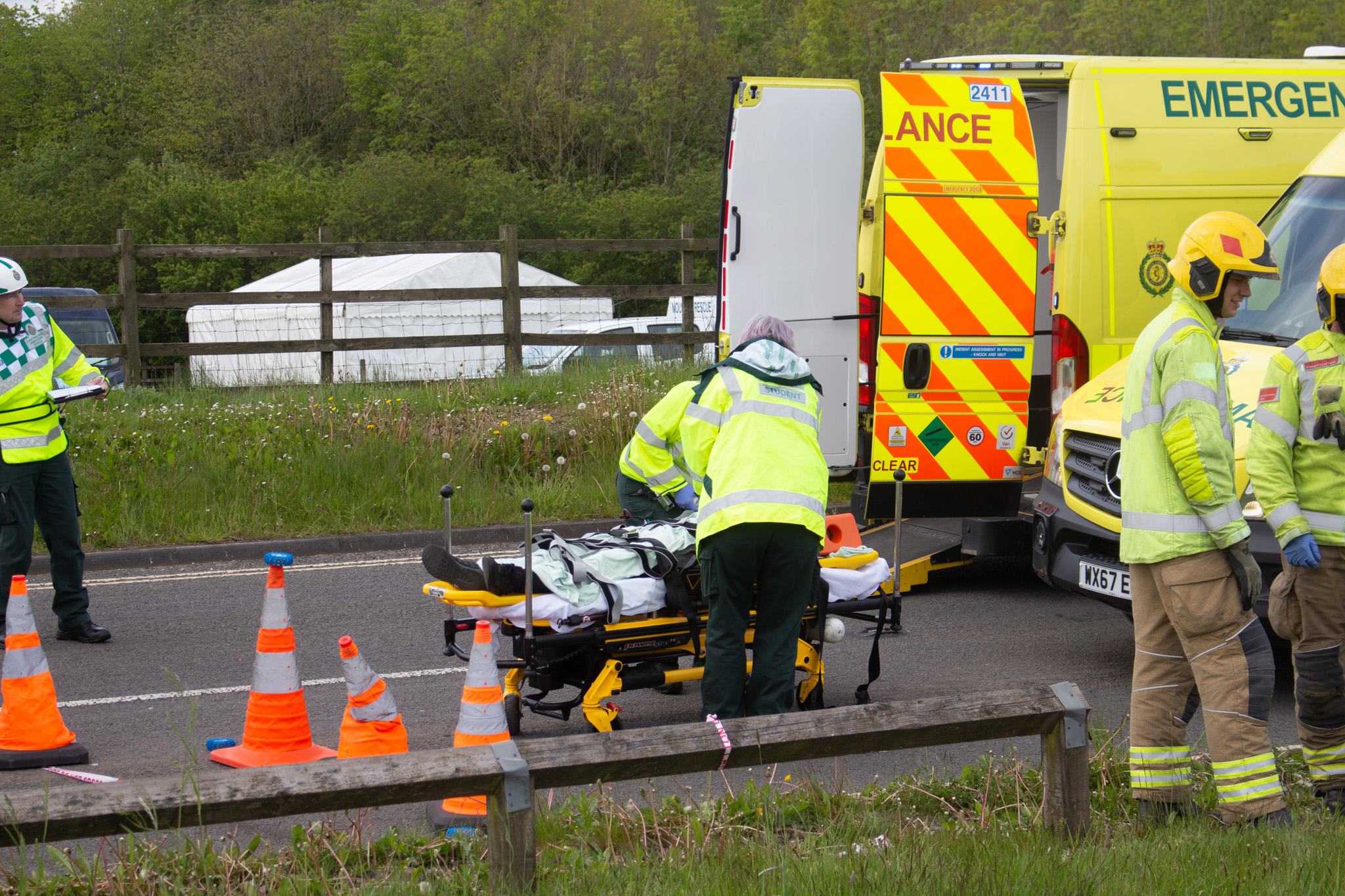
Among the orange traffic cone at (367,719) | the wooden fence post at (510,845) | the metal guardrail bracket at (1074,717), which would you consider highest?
the metal guardrail bracket at (1074,717)

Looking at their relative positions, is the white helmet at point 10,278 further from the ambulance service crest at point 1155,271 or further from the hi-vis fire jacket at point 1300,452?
the ambulance service crest at point 1155,271

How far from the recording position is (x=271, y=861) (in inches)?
137

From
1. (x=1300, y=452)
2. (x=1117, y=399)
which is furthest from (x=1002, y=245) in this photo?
(x=1300, y=452)

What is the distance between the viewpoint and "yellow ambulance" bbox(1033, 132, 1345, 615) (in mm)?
5859

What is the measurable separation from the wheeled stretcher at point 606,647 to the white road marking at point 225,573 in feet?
11.8

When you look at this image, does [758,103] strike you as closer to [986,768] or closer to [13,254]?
[986,768]

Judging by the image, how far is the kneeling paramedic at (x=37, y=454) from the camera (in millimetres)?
6590

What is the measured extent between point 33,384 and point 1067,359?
5.74 metres

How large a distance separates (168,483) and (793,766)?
6821mm

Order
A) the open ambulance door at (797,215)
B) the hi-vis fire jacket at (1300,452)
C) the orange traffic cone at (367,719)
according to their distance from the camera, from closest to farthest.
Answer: the hi-vis fire jacket at (1300,452) → the orange traffic cone at (367,719) → the open ambulance door at (797,215)

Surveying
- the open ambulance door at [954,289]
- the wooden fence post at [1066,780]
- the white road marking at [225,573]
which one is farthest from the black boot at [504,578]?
the white road marking at [225,573]

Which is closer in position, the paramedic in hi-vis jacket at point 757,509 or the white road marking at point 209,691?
the paramedic in hi-vis jacket at point 757,509

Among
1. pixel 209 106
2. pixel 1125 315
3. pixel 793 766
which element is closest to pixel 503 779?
pixel 793 766

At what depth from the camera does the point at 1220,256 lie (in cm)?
392
